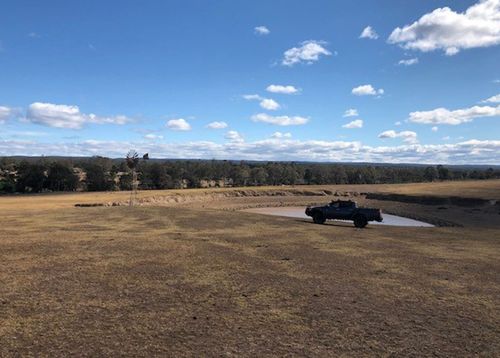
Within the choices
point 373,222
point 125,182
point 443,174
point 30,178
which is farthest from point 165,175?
point 443,174

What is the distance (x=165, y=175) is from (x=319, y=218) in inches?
2820

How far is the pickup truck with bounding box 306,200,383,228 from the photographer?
29.4 meters

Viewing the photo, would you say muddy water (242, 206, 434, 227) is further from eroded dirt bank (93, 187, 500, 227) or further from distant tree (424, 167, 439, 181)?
distant tree (424, 167, 439, 181)

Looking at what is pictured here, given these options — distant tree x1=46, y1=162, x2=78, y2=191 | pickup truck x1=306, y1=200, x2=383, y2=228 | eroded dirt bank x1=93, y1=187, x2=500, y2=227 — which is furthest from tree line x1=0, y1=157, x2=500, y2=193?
pickup truck x1=306, y1=200, x2=383, y2=228

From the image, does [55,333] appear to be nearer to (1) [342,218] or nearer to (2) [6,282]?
(2) [6,282]

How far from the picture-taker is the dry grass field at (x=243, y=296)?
7.55m

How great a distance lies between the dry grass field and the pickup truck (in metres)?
8.30

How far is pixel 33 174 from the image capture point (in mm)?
83375

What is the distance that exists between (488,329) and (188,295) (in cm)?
621

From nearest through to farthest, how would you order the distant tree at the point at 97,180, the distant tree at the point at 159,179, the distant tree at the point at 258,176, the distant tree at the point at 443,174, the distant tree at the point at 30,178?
the distant tree at the point at 30,178 → the distant tree at the point at 97,180 → the distant tree at the point at 159,179 → the distant tree at the point at 258,176 → the distant tree at the point at 443,174

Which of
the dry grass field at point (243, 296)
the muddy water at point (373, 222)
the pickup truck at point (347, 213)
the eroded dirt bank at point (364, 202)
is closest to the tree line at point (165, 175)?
the eroded dirt bank at point (364, 202)

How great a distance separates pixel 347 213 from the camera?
29.8m

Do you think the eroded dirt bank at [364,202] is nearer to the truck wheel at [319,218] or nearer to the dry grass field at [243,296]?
the truck wheel at [319,218]

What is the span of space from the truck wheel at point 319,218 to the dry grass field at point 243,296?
9.85 meters
